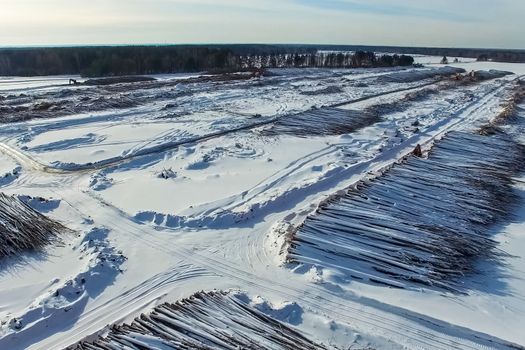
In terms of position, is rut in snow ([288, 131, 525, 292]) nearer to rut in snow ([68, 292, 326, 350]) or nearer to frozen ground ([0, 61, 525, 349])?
frozen ground ([0, 61, 525, 349])

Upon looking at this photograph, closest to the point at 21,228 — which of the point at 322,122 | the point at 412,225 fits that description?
the point at 412,225

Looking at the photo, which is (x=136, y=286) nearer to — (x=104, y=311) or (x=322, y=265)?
(x=104, y=311)

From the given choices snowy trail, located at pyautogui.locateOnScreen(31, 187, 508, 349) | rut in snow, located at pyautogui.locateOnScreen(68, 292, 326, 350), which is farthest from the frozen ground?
rut in snow, located at pyautogui.locateOnScreen(68, 292, 326, 350)

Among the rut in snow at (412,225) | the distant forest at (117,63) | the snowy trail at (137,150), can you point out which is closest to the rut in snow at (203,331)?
the rut in snow at (412,225)

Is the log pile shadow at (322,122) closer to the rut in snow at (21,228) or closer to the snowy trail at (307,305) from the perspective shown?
the rut in snow at (21,228)

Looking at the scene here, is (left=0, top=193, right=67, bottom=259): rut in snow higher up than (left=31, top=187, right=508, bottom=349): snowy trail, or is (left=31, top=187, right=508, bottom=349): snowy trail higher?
(left=0, top=193, right=67, bottom=259): rut in snow

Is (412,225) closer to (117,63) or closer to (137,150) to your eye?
(137,150)
